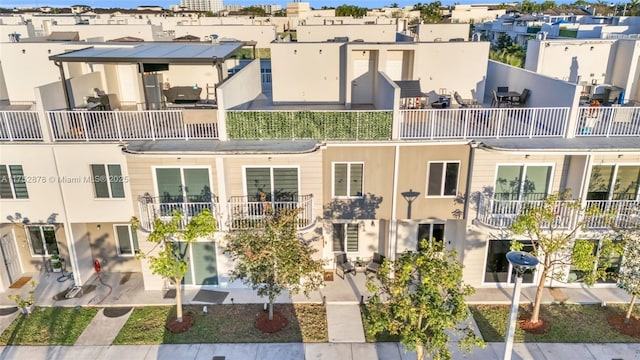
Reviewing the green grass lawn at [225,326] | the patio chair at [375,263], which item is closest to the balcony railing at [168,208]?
the green grass lawn at [225,326]

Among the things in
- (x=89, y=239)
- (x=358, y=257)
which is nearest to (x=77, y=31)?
(x=89, y=239)

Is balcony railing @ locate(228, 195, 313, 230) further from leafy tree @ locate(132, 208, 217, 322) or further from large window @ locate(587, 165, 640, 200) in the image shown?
large window @ locate(587, 165, 640, 200)

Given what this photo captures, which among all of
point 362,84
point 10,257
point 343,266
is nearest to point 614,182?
point 343,266

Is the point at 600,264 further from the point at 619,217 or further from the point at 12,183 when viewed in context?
the point at 12,183

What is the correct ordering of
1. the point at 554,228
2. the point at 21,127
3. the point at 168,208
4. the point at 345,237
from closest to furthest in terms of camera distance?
the point at 554,228 < the point at 21,127 < the point at 168,208 < the point at 345,237

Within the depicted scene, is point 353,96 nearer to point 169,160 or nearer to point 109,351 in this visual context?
point 169,160
